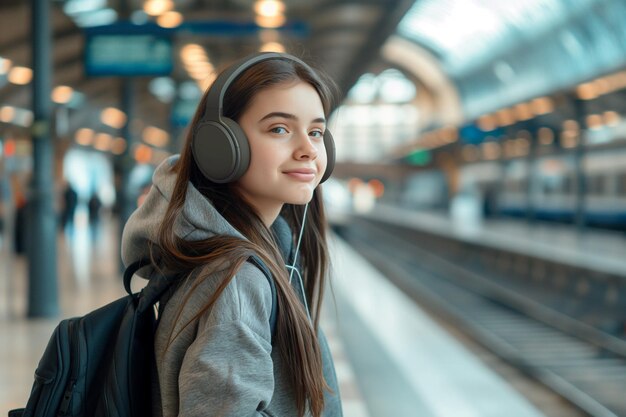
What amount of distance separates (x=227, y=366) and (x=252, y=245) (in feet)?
0.87

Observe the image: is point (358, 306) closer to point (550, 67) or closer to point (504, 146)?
point (504, 146)

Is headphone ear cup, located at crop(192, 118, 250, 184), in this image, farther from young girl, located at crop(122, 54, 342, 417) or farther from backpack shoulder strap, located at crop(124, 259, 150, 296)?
backpack shoulder strap, located at crop(124, 259, 150, 296)

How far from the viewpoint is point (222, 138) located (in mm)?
1703

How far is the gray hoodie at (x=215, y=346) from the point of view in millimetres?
1484

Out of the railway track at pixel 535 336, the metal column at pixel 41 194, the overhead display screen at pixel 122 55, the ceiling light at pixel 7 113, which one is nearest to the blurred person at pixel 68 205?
the ceiling light at pixel 7 113

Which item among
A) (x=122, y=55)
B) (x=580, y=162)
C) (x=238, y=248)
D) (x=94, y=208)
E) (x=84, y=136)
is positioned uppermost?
(x=84, y=136)

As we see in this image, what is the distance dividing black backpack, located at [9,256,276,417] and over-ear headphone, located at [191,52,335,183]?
0.73 ft

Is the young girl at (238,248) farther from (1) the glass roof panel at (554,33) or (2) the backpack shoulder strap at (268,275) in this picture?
(1) the glass roof panel at (554,33)

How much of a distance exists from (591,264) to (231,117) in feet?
55.6

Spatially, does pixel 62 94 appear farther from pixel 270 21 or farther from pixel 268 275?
pixel 268 275

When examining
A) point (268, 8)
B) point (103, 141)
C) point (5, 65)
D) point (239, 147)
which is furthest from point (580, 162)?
point (103, 141)

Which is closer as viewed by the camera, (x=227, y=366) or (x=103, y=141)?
(x=227, y=366)

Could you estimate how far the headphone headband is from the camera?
176 cm

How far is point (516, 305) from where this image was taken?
21312mm
